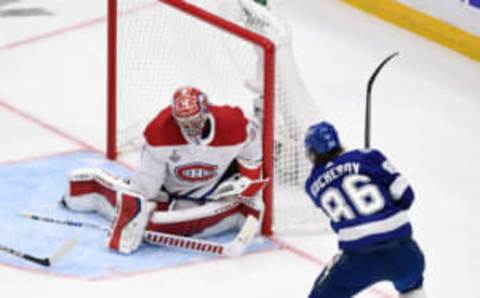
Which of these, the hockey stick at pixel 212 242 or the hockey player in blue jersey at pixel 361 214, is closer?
the hockey player in blue jersey at pixel 361 214

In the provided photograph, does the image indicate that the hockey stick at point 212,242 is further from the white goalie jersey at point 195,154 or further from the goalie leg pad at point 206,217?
the white goalie jersey at point 195,154

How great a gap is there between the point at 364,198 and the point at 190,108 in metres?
1.36

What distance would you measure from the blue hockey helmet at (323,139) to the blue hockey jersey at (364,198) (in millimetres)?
62

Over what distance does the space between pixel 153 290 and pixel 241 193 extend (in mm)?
646

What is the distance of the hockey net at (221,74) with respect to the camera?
8461 millimetres

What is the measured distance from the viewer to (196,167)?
831 cm

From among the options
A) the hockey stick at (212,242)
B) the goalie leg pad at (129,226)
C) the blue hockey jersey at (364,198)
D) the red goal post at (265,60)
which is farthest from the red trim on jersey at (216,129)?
the blue hockey jersey at (364,198)

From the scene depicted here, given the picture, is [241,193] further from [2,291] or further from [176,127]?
[2,291]

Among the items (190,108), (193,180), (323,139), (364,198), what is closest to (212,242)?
(193,180)

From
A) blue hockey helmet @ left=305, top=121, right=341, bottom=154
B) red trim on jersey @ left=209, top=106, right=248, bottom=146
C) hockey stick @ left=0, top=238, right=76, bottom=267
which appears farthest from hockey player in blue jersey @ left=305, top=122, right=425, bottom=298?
hockey stick @ left=0, top=238, right=76, bottom=267

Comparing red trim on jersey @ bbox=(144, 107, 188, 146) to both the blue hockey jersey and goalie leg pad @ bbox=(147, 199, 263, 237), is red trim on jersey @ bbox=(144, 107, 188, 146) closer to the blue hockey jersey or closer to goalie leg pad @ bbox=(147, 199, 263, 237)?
goalie leg pad @ bbox=(147, 199, 263, 237)

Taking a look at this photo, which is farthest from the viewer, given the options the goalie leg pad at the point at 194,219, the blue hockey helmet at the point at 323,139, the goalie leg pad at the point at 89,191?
the goalie leg pad at the point at 89,191

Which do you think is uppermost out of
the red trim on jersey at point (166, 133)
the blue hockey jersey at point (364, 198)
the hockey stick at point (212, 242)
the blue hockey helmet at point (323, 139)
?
the blue hockey helmet at point (323, 139)

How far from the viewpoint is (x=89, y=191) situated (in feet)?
28.3
